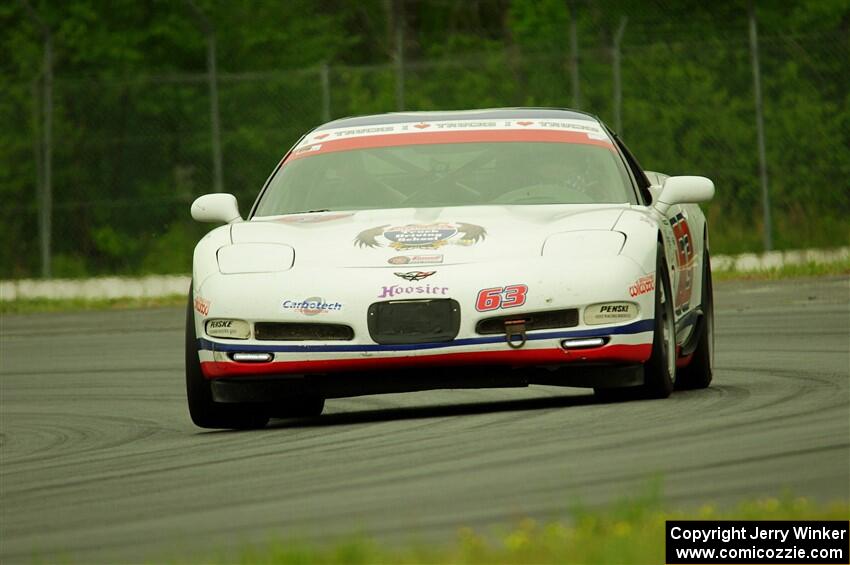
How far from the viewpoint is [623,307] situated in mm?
8273

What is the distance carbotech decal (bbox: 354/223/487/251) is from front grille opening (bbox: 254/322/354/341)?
0.41 meters

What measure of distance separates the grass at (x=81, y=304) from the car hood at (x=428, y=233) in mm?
11771

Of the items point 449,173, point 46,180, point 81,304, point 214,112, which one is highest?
point 449,173

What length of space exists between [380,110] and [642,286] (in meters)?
13.0

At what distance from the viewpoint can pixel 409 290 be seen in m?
8.17

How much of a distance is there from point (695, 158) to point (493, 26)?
67.2 feet

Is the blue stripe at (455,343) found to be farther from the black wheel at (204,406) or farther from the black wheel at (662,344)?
the black wheel at (204,406)

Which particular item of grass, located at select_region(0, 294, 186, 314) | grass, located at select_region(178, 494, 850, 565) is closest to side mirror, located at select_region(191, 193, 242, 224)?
grass, located at select_region(178, 494, 850, 565)

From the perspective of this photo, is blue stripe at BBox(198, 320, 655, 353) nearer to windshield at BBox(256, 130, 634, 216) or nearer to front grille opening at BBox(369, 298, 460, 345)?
front grille opening at BBox(369, 298, 460, 345)

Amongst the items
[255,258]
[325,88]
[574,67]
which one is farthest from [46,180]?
[255,258]

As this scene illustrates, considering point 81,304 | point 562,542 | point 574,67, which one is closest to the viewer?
point 562,542

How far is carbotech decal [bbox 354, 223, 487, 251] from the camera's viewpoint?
27.6ft

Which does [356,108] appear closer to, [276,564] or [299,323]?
[299,323]

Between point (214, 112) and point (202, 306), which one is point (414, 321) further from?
point (214, 112)
